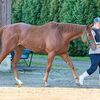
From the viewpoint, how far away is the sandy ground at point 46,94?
546 cm

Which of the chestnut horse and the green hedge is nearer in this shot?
the chestnut horse

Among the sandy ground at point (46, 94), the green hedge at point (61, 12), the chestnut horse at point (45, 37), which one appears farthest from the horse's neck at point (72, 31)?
the green hedge at point (61, 12)

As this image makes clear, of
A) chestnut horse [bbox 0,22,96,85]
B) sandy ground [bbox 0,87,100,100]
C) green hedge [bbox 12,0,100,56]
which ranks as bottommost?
green hedge [bbox 12,0,100,56]

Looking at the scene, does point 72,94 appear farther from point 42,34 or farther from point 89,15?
point 89,15

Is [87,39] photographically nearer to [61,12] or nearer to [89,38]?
[89,38]

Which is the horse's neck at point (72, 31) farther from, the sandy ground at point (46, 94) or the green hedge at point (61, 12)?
the green hedge at point (61, 12)

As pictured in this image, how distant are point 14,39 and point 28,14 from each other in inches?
657

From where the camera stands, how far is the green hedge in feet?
74.4

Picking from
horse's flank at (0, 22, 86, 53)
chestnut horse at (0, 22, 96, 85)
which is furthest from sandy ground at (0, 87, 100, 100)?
horse's flank at (0, 22, 86, 53)

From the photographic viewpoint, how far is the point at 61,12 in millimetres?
23609

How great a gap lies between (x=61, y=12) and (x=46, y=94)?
719 inches

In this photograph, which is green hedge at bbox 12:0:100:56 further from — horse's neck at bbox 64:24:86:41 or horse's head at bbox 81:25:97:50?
horse's head at bbox 81:25:97:50

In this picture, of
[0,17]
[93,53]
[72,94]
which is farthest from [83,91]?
[0,17]

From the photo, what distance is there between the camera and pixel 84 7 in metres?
22.7
